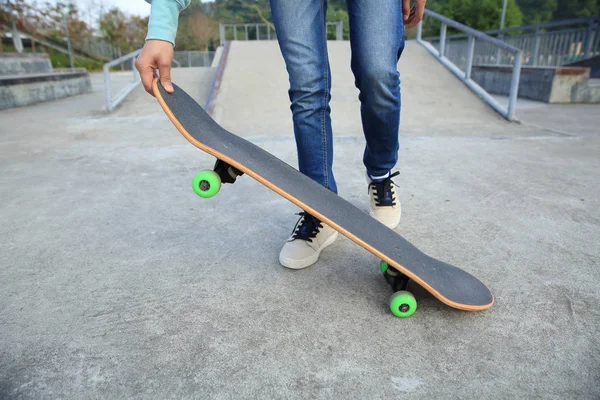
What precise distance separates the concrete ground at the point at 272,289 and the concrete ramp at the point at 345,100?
4.62 ft

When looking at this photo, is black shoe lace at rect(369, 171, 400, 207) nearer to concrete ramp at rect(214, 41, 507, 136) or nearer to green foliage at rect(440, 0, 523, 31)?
concrete ramp at rect(214, 41, 507, 136)

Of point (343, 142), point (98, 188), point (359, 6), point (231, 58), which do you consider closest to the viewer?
point (359, 6)

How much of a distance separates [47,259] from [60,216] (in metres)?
0.45

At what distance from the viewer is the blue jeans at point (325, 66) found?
4.34 ft

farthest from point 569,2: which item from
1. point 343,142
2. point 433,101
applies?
point 343,142

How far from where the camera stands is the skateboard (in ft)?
3.49

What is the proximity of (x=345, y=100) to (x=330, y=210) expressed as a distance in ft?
13.6

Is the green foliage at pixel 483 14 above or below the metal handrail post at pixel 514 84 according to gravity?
above

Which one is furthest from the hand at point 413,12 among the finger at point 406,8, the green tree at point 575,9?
the green tree at point 575,9

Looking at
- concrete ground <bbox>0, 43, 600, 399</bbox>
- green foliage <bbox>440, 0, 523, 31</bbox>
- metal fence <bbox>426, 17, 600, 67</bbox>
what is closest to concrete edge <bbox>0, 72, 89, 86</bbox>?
concrete ground <bbox>0, 43, 600, 399</bbox>

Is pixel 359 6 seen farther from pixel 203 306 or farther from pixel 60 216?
pixel 60 216

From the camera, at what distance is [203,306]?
118 centimetres

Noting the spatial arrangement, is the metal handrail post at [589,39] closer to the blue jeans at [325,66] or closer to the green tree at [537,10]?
the blue jeans at [325,66]

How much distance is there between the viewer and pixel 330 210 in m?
1.13
